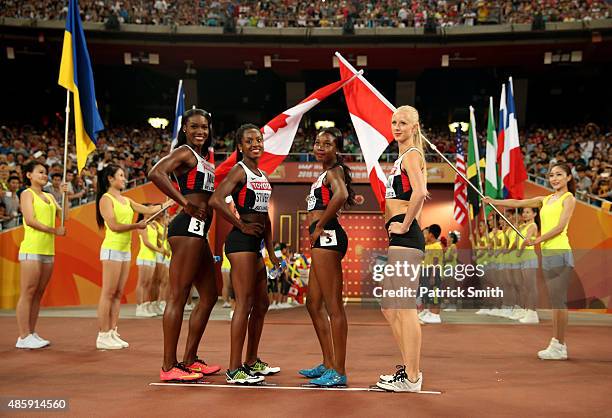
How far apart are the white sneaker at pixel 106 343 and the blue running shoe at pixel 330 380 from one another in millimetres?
2821

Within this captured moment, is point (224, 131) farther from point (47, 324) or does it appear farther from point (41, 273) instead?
point (41, 273)

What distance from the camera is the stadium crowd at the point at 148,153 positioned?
13355mm

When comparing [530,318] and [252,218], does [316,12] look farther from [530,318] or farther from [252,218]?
[252,218]

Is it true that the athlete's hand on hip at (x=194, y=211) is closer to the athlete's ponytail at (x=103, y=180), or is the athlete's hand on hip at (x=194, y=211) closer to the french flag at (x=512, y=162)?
the athlete's ponytail at (x=103, y=180)

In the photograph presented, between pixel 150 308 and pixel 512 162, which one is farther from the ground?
pixel 512 162

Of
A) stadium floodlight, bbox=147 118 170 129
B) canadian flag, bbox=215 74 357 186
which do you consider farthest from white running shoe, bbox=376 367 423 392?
stadium floodlight, bbox=147 118 170 129

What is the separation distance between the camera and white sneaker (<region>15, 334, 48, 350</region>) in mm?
6215

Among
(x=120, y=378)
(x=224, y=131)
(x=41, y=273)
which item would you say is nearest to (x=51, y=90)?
(x=224, y=131)

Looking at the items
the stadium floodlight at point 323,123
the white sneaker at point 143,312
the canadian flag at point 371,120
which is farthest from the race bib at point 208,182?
the stadium floodlight at point 323,123

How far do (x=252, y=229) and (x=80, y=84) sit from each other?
3710 mm

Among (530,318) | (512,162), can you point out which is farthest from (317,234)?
(530,318)

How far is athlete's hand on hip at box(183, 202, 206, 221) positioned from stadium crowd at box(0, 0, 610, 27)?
15705 millimetres

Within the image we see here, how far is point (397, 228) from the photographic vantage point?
4215 millimetres

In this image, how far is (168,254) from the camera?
11203 millimetres
